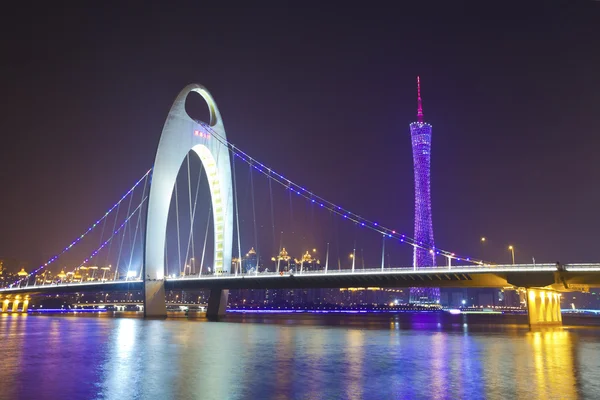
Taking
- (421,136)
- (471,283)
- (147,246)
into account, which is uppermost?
(421,136)

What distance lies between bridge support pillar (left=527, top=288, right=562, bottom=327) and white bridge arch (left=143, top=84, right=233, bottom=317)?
31696mm

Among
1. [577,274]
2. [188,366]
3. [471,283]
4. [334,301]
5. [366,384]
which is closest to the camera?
[366,384]

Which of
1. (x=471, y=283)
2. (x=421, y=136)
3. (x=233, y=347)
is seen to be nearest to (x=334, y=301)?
(x=421, y=136)

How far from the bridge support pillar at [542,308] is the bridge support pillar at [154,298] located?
1376 inches

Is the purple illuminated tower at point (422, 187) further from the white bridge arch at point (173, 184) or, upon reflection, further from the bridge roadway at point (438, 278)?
the bridge roadway at point (438, 278)

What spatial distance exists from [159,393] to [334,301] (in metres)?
181

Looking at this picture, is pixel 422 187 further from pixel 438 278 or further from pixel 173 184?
pixel 438 278

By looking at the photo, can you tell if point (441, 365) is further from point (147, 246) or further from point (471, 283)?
point (147, 246)

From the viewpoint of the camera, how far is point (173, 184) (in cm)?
5891

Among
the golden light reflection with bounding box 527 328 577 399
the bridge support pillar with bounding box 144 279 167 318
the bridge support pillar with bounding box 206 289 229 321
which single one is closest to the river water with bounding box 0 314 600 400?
the golden light reflection with bounding box 527 328 577 399

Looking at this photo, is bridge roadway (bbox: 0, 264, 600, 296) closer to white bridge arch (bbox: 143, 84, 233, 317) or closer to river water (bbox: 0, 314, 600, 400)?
white bridge arch (bbox: 143, 84, 233, 317)

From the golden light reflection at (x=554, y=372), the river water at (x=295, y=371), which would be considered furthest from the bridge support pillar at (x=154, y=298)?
the golden light reflection at (x=554, y=372)

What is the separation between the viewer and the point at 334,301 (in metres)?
190

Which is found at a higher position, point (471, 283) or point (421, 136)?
point (421, 136)
